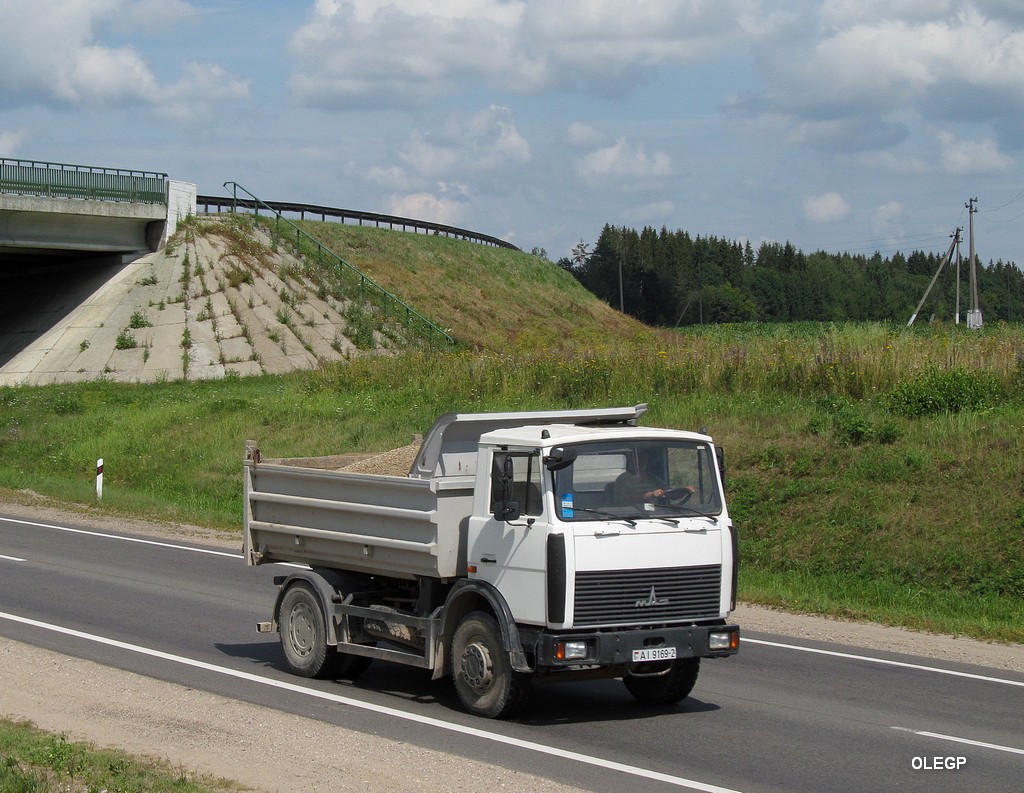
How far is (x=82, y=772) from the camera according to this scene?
6645mm

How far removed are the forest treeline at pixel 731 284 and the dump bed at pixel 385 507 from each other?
130 meters

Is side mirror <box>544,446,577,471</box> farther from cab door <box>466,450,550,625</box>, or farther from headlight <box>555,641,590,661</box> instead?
headlight <box>555,641,590,661</box>

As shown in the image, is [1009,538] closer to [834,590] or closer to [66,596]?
[834,590]

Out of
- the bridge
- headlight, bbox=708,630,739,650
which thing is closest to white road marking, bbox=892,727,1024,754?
headlight, bbox=708,630,739,650

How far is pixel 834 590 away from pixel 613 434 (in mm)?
8002

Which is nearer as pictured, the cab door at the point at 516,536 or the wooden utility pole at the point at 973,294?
the cab door at the point at 516,536

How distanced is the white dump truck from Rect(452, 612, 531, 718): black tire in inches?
0.4

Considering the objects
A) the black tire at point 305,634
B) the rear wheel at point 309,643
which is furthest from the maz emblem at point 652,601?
the black tire at point 305,634

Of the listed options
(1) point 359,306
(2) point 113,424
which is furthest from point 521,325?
(2) point 113,424

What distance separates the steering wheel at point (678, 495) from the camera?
29.2ft

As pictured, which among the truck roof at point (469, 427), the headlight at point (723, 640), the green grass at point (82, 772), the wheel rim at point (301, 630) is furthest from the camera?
the wheel rim at point (301, 630)

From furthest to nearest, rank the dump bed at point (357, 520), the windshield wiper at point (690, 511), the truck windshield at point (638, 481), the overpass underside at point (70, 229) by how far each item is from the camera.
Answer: the overpass underside at point (70, 229), the dump bed at point (357, 520), the windshield wiper at point (690, 511), the truck windshield at point (638, 481)

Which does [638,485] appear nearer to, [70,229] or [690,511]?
[690,511]

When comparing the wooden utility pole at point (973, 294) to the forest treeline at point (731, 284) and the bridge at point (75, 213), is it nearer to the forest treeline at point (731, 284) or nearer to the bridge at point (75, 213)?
the bridge at point (75, 213)
